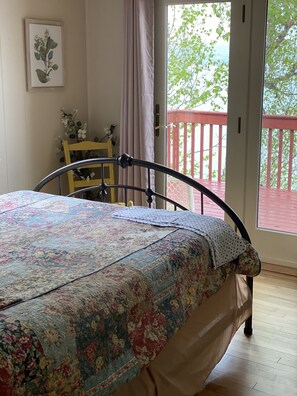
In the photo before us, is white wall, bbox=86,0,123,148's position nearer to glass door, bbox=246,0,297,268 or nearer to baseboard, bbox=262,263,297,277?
glass door, bbox=246,0,297,268

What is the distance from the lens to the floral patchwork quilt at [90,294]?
158cm

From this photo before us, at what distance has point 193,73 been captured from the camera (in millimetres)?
4215

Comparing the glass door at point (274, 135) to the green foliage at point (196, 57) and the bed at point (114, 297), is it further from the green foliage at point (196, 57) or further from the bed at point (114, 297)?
the bed at point (114, 297)

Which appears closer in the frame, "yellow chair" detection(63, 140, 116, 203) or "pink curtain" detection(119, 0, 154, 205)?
"pink curtain" detection(119, 0, 154, 205)

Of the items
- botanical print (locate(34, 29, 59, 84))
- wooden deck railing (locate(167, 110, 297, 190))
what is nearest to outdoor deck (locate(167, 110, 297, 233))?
wooden deck railing (locate(167, 110, 297, 190))

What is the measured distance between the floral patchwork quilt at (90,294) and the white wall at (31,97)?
4.95 feet

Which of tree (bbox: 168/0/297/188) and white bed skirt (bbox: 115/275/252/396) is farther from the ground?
tree (bbox: 168/0/297/188)

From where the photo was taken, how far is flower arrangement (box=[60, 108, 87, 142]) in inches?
179

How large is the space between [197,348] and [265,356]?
0.64 metres

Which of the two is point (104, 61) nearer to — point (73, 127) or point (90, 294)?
point (73, 127)

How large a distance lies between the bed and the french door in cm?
129

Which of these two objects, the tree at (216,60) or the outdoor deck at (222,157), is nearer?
the tree at (216,60)

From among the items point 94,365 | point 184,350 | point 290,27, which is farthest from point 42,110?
point 94,365

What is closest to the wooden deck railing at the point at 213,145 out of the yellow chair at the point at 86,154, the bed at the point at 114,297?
the yellow chair at the point at 86,154
